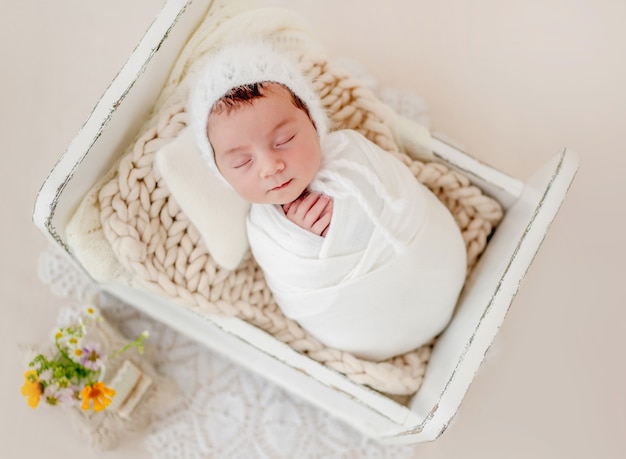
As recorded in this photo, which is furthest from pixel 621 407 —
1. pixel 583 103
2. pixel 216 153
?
pixel 216 153

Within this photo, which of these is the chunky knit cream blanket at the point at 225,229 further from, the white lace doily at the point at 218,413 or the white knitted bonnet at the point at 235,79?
the white lace doily at the point at 218,413

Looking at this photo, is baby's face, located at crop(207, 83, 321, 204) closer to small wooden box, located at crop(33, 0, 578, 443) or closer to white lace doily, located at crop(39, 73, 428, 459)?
small wooden box, located at crop(33, 0, 578, 443)

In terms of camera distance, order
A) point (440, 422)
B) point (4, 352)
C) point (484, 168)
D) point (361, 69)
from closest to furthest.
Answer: point (440, 422) < point (484, 168) < point (4, 352) < point (361, 69)

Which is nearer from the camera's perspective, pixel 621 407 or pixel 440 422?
pixel 440 422

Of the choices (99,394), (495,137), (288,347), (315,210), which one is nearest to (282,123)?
(315,210)

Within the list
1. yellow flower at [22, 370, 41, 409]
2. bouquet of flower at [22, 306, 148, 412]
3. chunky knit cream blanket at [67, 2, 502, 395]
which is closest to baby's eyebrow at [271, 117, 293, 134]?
chunky knit cream blanket at [67, 2, 502, 395]

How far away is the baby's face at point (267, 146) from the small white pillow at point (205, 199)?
0.10 meters

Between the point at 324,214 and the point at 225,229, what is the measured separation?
0.17 metres

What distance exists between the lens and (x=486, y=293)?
1011 millimetres

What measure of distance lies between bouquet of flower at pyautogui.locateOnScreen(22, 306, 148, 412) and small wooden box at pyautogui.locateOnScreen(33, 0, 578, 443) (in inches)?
5.2

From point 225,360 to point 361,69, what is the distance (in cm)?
71

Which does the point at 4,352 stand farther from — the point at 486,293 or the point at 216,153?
the point at 486,293

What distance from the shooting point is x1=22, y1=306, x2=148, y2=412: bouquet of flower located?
1111 millimetres

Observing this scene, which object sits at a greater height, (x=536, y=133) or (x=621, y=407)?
(x=536, y=133)
